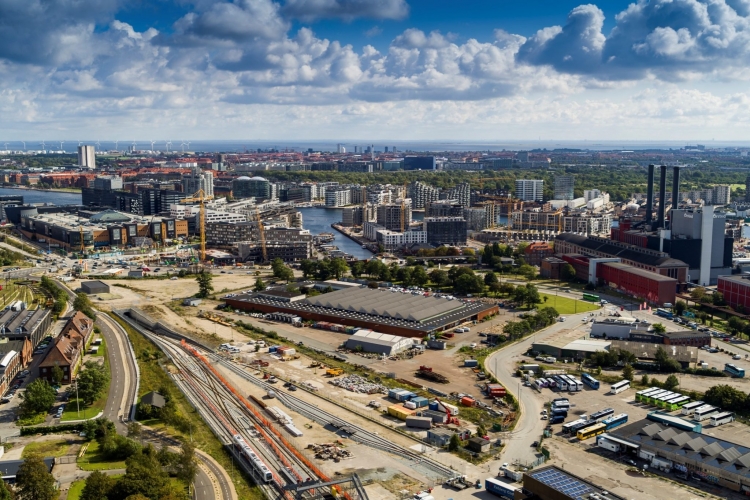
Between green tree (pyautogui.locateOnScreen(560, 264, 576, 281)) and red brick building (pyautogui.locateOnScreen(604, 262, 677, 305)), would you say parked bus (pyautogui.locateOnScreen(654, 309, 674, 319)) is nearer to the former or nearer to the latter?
red brick building (pyautogui.locateOnScreen(604, 262, 677, 305))

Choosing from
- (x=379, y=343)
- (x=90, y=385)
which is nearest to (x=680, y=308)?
(x=379, y=343)

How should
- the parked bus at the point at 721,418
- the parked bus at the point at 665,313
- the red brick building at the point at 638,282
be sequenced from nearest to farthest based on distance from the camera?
the parked bus at the point at 721,418, the parked bus at the point at 665,313, the red brick building at the point at 638,282

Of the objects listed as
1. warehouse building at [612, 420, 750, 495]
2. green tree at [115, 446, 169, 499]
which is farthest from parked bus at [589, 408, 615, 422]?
green tree at [115, 446, 169, 499]

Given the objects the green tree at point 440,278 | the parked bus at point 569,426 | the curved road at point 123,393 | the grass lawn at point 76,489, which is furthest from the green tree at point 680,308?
the grass lawn at point 76,489

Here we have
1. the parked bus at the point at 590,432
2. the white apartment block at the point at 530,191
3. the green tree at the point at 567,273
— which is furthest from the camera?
the white apartment block at the point at 530,191

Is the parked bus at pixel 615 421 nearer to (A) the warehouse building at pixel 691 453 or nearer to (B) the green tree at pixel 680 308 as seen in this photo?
(A) the warehouse building at pixel 691 453

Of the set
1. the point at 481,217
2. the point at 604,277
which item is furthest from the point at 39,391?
the point at 481,217

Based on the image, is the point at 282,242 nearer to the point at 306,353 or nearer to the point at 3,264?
the point at 3,264
